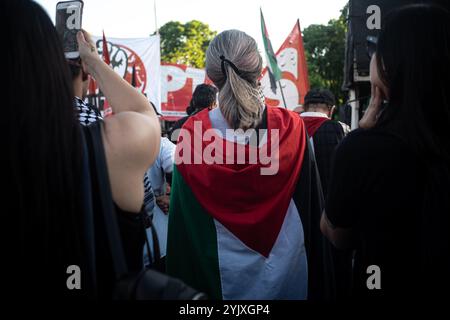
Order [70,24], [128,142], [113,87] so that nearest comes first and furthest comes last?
[128,142], [113,87], [70,24]

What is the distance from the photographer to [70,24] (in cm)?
170

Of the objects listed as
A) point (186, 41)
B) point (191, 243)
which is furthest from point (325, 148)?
point (186, 41)

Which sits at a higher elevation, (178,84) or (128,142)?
(178,84)

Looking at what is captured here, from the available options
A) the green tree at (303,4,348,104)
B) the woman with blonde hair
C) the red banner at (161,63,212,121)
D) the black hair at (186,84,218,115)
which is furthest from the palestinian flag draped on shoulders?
the green tree at (303,4,348,104)

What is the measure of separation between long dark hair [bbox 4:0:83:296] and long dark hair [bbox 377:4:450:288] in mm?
993

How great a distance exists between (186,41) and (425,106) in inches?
1985

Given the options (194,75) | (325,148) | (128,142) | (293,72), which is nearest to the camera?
(128,142)

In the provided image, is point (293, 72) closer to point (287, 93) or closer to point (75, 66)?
point (287, 93)

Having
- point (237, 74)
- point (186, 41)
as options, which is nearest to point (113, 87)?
point (237, 74)

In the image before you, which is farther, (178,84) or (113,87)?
(178,84)

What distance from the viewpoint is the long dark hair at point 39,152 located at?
4.00ft

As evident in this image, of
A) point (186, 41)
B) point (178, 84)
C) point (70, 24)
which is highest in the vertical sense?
point (186, 41)

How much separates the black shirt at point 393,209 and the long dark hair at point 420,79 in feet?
0.21
